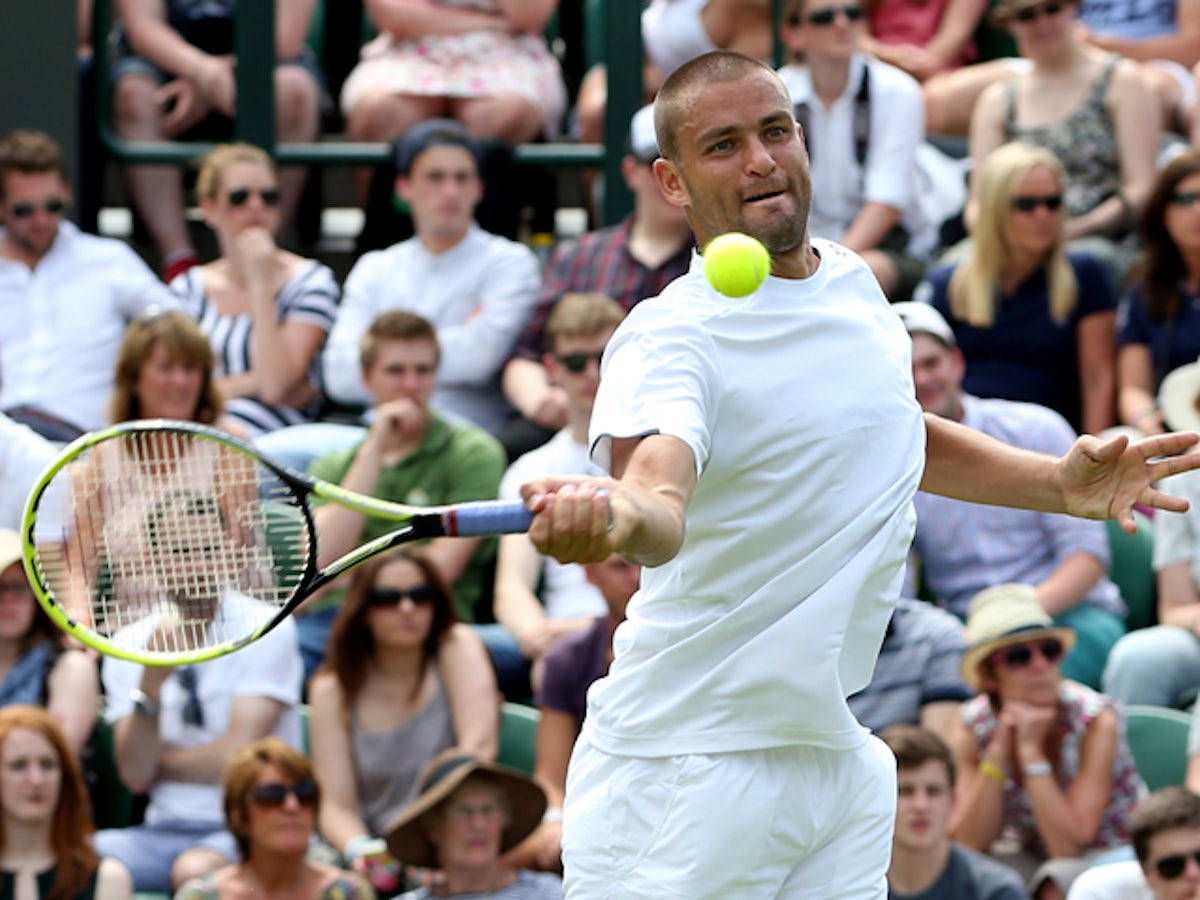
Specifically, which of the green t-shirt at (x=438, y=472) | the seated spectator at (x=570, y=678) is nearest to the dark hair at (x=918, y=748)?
the seated spectator at (x=570, y=678)

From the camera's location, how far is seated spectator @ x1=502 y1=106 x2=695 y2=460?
A: 7.30 meters

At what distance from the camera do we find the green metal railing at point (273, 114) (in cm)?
802

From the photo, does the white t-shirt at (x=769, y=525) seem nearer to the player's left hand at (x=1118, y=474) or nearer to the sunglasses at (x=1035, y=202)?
the player's left hand at (x=1118, y=474)

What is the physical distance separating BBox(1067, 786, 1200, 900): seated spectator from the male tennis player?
6.57 feet

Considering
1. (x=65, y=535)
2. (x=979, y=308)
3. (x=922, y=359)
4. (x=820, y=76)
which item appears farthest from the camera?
(x=820, y=76)

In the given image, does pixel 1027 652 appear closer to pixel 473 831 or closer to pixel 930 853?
pixel 930 853

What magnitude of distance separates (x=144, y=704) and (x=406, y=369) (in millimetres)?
1327

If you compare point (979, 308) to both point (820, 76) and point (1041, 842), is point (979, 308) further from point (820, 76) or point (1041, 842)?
point (1041, 842)

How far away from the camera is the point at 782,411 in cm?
345

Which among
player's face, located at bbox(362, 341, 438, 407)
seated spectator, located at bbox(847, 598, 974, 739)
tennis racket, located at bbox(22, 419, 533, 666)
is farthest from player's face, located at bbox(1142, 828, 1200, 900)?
player's face, located at bbox(362, 341, 438, 407)

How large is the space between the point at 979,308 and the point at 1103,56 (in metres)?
1.17

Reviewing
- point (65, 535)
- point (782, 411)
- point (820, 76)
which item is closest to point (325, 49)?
point (820, 76)

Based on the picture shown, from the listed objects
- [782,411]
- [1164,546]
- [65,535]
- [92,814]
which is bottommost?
[92,814]

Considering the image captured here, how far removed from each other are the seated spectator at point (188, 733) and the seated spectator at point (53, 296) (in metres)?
1.37
